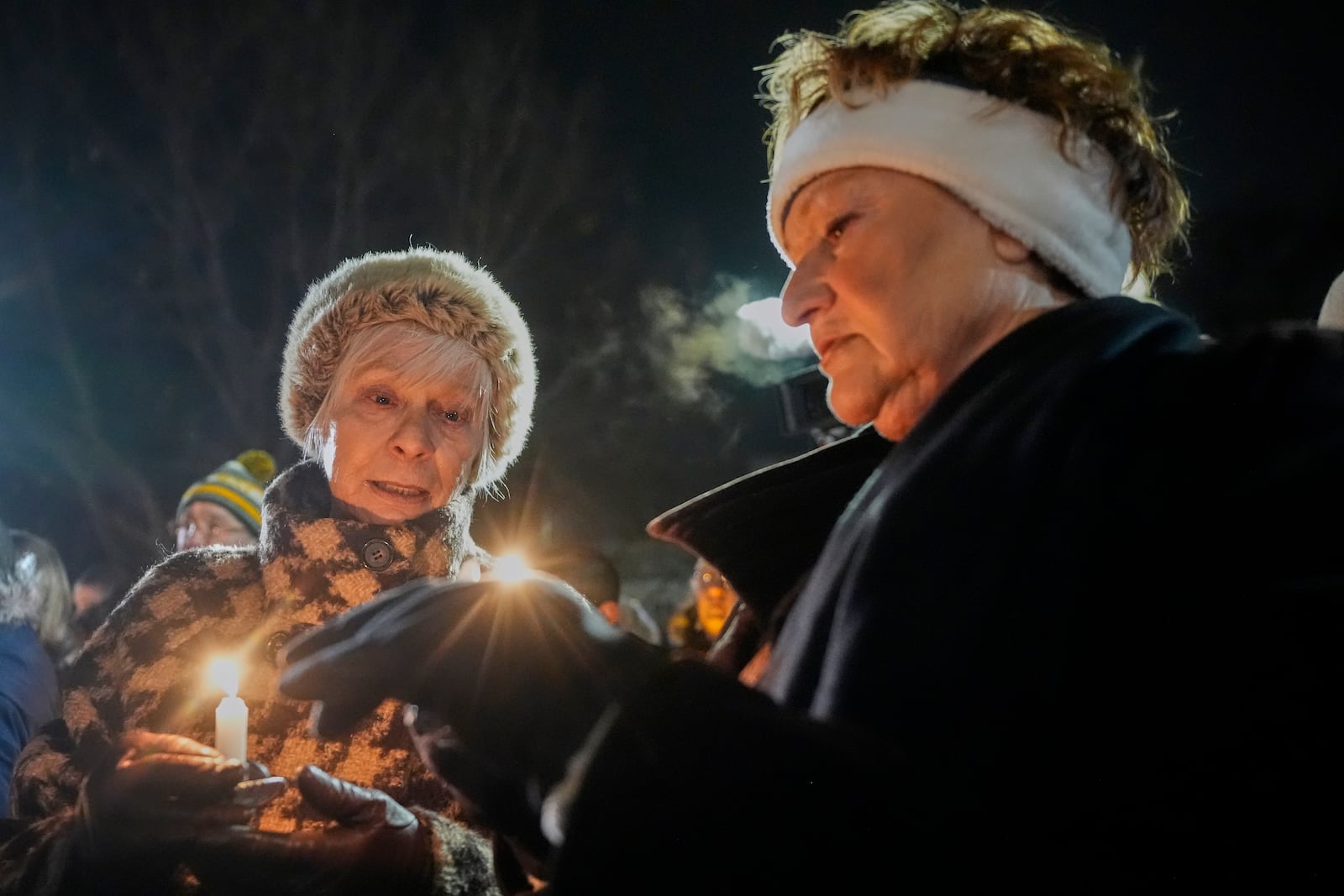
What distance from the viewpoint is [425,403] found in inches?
97.1

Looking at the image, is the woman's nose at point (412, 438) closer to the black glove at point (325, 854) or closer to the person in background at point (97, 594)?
the black glove at point (325, 854)

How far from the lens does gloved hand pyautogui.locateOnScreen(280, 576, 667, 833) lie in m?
1.04

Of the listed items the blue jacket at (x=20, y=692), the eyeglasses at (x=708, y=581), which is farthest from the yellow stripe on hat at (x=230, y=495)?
the eyeglasses at (x=708, y=581)

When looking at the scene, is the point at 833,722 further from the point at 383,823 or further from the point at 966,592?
the point at 383,823

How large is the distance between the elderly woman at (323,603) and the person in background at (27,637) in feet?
3.07

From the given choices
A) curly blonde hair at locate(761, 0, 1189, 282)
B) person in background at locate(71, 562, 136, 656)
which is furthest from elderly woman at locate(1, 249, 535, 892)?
person in background at locate(71, 562, 136, 656)

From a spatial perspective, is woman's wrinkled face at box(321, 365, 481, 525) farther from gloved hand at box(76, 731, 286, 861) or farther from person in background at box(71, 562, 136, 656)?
person in background at box(71, 562, 136, 656)

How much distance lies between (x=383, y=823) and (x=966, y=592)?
139 cm

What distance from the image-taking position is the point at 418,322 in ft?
8.29

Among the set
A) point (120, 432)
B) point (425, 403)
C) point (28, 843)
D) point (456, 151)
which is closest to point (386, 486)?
point (425, 403)

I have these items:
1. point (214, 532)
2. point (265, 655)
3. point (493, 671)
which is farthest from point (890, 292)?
point (214, 532)

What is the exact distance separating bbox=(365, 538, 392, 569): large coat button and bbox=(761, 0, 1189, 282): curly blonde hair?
65.2 inches

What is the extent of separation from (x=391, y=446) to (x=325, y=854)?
44.7 inches

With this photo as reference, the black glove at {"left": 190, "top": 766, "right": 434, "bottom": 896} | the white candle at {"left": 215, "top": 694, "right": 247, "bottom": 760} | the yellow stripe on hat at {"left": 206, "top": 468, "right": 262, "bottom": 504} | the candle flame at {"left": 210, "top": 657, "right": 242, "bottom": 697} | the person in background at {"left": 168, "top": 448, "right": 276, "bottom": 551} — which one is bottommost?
the black glove at {"left": 190, "top": 766, "right": 434, "bottom": 896}
